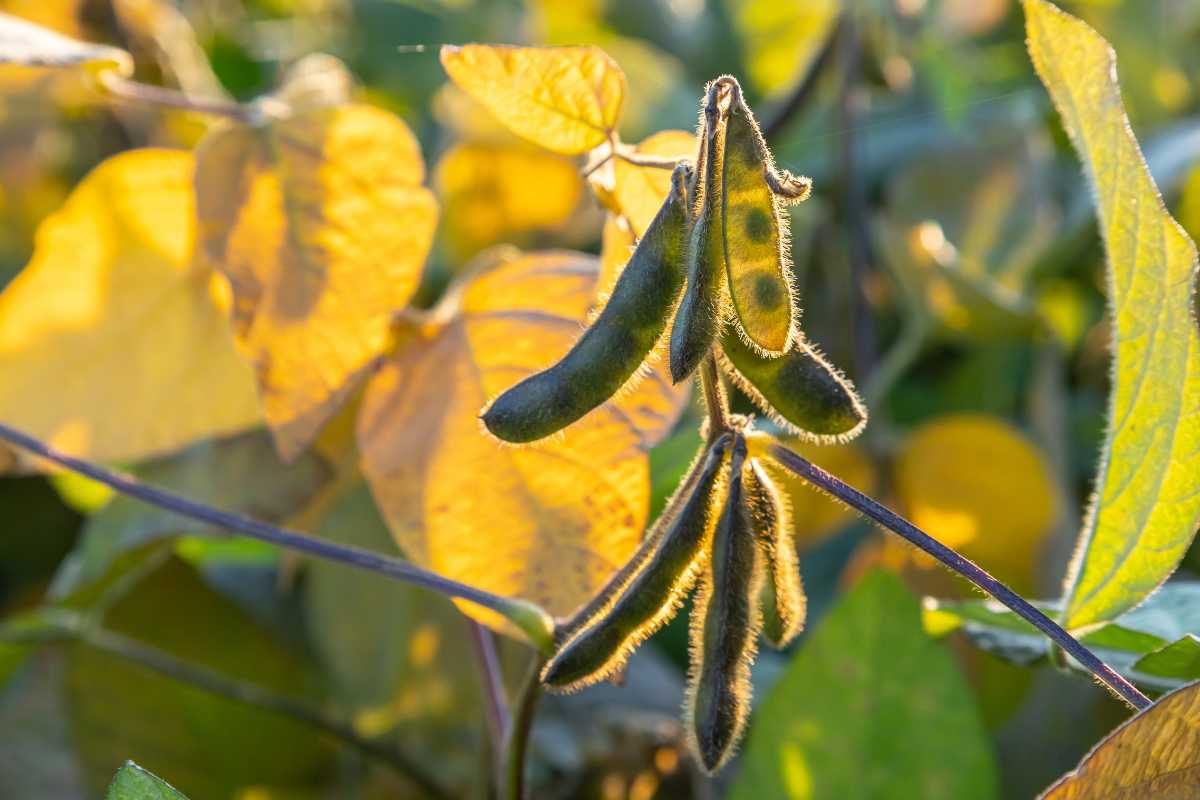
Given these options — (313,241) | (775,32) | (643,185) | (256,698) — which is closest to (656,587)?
(643,185)

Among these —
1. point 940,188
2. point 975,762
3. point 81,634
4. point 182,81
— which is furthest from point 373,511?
point 940,188

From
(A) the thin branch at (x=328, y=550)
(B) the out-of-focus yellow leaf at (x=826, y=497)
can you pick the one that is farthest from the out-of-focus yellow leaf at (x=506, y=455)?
(B) the out-of-focus yellow leaf at (x=826, y=497)

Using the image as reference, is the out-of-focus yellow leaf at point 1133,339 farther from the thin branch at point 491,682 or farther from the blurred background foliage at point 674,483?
the thin branch at point 491,682

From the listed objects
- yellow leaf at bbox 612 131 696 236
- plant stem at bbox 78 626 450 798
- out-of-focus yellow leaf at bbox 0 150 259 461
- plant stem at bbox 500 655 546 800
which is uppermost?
yellow leaf at bbox 612 131 696 236

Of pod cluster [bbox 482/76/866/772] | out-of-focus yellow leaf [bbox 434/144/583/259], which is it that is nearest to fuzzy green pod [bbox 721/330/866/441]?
pod cluster [bbox 482/76/866/772]

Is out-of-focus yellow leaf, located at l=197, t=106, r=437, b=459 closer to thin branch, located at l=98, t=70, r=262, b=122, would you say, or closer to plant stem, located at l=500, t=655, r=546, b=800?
thin branch, located at l=98, t=70, r=262, b=122

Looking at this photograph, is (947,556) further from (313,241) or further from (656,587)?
(313,241)
